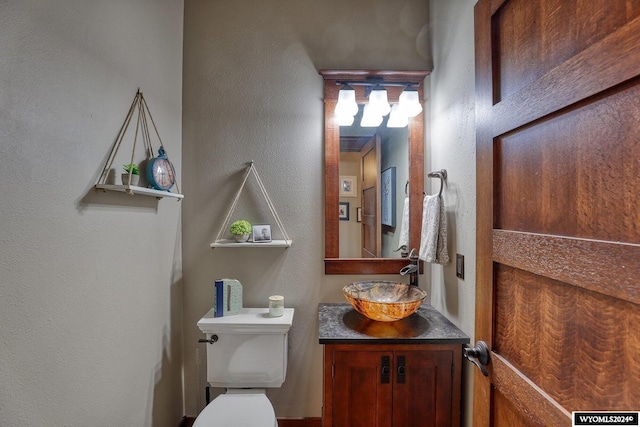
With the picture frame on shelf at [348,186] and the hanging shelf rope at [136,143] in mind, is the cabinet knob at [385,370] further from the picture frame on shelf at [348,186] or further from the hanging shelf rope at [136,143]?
the hanging shelf rope at [136,143]

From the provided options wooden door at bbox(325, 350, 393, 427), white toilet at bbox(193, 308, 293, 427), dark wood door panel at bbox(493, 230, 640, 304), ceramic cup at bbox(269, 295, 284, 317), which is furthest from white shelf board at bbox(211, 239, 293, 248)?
dark wood door panel at bbox(493, 230, 640, 304)

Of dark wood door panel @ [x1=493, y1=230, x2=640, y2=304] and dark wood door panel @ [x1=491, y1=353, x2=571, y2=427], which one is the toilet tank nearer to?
dark wood door panel @ [x1=491, y1=353, x2=571, y2=427]

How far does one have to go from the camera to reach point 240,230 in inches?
66.3

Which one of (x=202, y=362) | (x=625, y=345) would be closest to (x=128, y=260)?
(x=202, y=362)

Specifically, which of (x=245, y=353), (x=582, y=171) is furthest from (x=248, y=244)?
(x=582, y=171)

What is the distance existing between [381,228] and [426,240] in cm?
34

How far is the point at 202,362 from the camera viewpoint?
1.81 meters

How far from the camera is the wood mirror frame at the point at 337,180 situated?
1.82 meters

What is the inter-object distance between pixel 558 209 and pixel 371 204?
3.92 ft

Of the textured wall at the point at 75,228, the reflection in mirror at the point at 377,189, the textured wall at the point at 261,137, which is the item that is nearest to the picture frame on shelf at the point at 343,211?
the reflection in mirror at the point at 377,189

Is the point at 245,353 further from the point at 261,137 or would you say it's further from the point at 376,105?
the point at 376,105

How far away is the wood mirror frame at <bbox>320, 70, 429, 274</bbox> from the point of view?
1.82 metres

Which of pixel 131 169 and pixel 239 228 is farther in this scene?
pixel 239 228

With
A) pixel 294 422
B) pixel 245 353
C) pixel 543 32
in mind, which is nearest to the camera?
pixel 543 32
